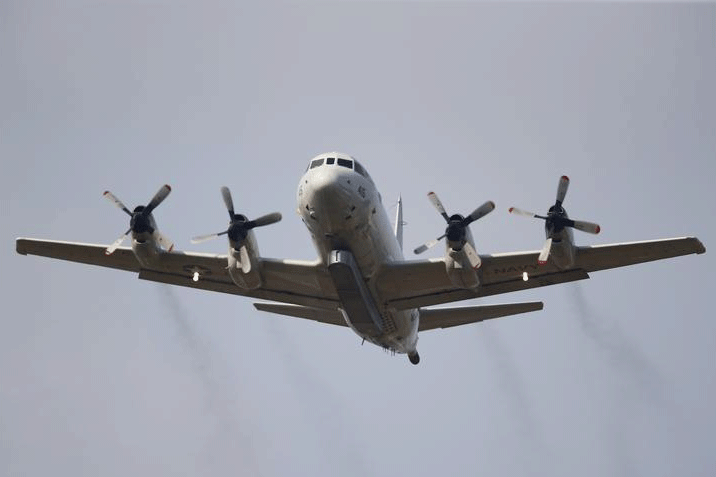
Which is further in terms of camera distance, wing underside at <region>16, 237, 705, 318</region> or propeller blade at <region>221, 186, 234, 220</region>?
propeller blade at <region>221, 186, 234, 220</region>

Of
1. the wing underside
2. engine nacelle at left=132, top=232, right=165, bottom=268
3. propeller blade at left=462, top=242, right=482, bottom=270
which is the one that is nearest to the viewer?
propeller blade at left=462, top=242, right=482, bottom=270

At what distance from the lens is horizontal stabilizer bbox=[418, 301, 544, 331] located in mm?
34297

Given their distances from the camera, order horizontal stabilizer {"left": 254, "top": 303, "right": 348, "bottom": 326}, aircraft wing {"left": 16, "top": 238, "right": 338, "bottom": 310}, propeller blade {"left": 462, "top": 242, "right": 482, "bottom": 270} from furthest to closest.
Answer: horizontal stabilizer {"left": 254, "top": 303, "right": 348, "bottom": 326} < aircraft wing {"left": 16, "top": 238, "right": 338, "bottom": 310} < propeller blade {"left": 462, "top": 242, "right": 482, "bottom": 270}

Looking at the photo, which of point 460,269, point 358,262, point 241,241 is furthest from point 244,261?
point 460,269

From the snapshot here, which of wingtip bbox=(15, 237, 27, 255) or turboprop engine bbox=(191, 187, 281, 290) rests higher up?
wingtip bbox=(15, 237, 27, 255)

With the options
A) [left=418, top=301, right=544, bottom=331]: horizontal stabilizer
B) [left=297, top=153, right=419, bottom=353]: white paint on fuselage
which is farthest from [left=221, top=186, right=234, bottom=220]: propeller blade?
[left=418, top=301, right=544, bottom=331]: horizontal stabilizer

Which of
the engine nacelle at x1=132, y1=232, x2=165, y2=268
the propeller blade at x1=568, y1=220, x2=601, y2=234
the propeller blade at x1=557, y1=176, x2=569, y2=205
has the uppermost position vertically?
the engine nacelle at x1=132, y1=232, x2=165, y2=268

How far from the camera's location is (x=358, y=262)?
1251 inches

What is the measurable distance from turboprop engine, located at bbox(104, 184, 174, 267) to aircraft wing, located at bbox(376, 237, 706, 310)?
724cm

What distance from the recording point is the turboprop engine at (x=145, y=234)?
108 feet

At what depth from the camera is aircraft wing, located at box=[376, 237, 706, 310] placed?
31656mm

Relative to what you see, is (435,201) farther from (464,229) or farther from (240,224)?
(240,224)

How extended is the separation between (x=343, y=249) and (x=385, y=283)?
259 centimetres

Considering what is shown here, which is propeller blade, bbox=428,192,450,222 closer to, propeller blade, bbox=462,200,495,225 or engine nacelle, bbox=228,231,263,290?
propeller blade, bbox=462,200,495,225
